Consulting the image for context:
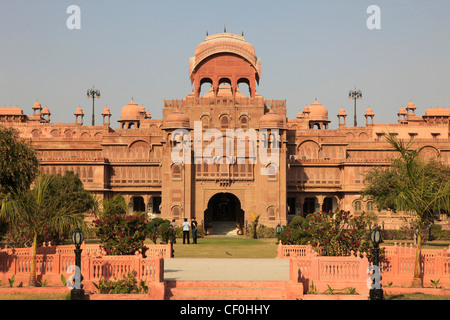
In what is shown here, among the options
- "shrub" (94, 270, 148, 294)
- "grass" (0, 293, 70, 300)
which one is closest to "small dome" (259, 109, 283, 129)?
"shrub" (94, 270, 148, 294)

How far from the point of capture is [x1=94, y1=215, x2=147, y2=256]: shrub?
2319 cm

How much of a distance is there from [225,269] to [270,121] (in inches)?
1206

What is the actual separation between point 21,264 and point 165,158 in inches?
1225

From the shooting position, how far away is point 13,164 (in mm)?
25594

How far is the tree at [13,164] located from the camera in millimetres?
25266

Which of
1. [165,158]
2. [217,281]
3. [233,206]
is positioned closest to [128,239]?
A: [217,281]

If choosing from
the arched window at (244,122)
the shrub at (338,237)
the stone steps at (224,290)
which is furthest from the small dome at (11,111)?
the stone steps at (224,290)

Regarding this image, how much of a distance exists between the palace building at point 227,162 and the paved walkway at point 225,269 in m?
25.4

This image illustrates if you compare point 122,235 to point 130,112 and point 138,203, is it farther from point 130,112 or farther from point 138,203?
Result: point 130,112

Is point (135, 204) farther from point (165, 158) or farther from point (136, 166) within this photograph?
point (165, 158)

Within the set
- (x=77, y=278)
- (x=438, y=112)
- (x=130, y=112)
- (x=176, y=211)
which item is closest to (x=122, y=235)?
(x=77, y=278)

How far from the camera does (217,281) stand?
19.7m

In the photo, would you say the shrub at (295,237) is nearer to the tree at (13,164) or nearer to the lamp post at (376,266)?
the lamp post at (376,266)

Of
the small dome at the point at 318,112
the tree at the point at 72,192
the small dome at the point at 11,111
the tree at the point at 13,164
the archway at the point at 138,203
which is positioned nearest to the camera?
the tree at the point at 13,164
